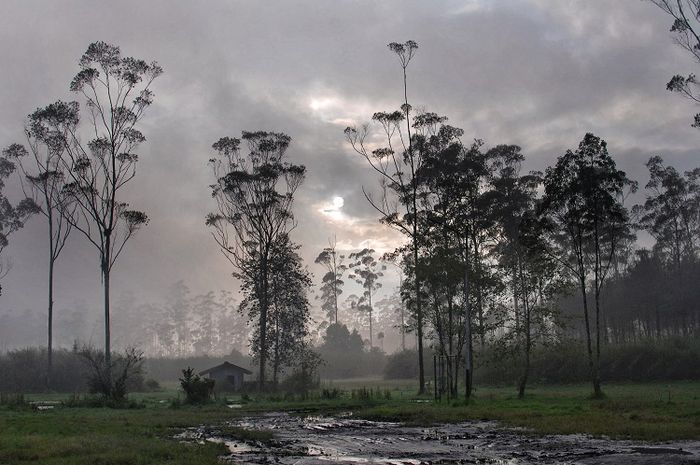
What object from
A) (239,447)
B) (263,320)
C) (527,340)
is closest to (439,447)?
(239,447)

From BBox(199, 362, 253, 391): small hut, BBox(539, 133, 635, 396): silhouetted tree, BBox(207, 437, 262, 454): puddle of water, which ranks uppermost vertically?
BBox(539, 133, 635, 396): silhouetted tree

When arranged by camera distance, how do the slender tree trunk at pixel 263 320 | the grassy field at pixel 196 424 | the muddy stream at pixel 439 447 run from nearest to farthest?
1. the muddy stream at pixel 439 447
2. the grassy field at pixel 196 424
3. the slender tree trunk at pixel 263 320

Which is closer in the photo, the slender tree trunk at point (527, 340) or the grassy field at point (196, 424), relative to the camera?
the grassy field at point (196, 424)

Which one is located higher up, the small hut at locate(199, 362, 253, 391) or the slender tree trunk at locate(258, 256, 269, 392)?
the slender tree trunk at locate(258, 256, 269, 392)

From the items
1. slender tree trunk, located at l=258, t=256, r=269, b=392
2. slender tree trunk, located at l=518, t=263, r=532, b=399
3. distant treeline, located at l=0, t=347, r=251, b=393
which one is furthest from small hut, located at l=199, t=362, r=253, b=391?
slender tree trunk, located at l=518, t=263, r=532, b=399

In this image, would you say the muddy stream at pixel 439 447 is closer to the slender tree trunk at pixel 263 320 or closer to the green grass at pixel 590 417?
the green grass at pixel 590 417

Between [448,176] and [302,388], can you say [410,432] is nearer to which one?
[448,176]

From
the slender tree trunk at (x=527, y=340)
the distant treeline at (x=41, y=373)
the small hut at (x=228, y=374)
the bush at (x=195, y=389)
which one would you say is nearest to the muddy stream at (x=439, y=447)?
the slender tree trunk at (x=527, y=340)

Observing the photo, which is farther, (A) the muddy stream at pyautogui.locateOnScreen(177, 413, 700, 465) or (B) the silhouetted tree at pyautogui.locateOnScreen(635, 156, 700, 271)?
(B) the silhouetted tree at pyautogui.locateOnScreen(635, 156, 700, 271)

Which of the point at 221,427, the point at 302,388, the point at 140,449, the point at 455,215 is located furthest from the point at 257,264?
the point at 140,449

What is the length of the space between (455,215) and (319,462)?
30.3 metres

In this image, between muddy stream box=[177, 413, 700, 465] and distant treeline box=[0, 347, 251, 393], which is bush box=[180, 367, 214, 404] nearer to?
muddy stream box=[177, 413, 700, 465]

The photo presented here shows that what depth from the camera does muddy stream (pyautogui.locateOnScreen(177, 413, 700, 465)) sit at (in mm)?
12570

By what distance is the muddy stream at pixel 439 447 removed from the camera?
1257cm
